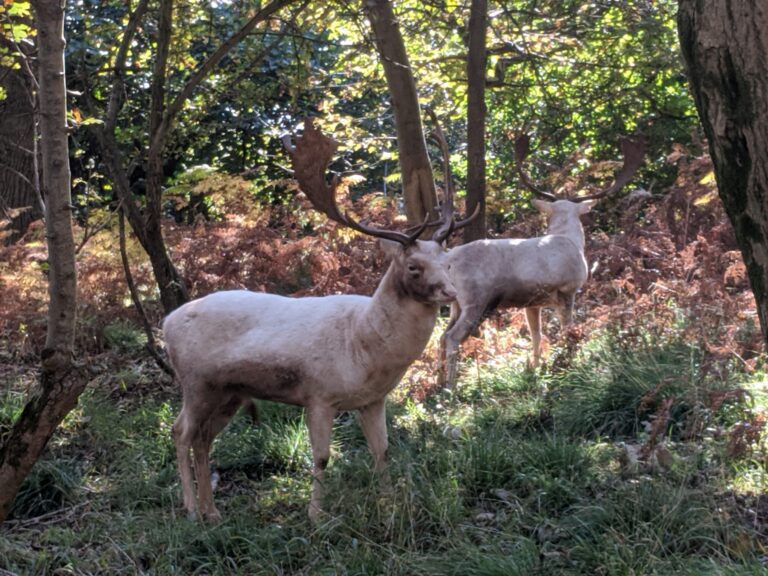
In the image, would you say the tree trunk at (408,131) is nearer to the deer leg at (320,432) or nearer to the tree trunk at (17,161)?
the deer leg at (320,432)

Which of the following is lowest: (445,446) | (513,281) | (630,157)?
(445,446)

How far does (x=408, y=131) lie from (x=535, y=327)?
233 centimetres

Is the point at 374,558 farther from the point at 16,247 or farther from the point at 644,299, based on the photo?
the point at 16,247

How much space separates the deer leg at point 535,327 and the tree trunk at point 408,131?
1365 millimetres

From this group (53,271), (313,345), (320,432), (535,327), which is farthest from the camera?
(535,327)

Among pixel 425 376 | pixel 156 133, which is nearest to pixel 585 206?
pixel 425 376

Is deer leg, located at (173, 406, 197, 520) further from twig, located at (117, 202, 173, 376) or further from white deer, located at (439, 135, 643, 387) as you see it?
white deer, located at (439, 135, 643, 387)

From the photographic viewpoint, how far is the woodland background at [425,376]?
5410mm

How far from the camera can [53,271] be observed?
5.56m

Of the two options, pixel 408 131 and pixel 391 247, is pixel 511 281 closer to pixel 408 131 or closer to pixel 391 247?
pixel 408 131

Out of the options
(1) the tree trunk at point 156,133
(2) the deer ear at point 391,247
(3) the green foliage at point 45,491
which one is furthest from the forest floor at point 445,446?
(2) the deer ear at point 391,247

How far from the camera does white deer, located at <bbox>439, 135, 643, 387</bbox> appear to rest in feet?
30.7

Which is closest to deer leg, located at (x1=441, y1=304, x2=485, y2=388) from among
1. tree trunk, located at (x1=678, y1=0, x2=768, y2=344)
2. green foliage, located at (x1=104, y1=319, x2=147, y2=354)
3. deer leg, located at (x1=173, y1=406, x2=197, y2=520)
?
deer leg, located at (x1=173, y1=406, x2=197, y2=520)

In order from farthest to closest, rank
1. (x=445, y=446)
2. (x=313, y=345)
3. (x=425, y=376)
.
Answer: (x=425, y=376) < (x=445, y=446) < (x=313, y=345)
